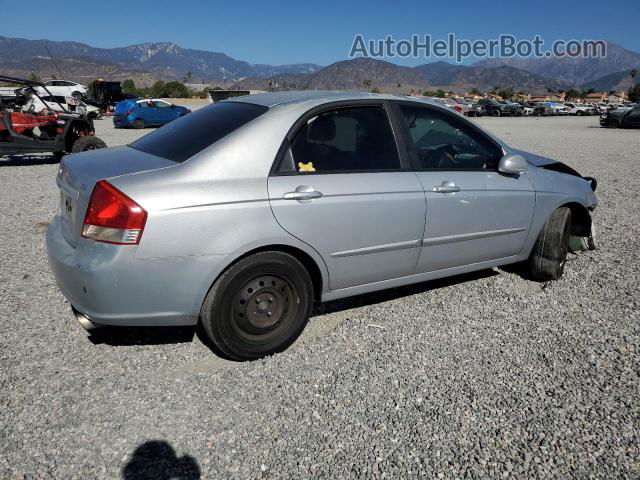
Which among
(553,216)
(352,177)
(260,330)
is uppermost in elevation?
(352,177)

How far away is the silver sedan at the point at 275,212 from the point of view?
2.60m

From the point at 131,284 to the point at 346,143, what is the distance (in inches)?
65.0

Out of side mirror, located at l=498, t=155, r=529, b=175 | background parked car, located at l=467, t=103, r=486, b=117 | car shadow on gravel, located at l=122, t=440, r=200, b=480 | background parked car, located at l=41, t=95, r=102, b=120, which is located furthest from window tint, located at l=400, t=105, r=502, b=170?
background parked car, located at l=467, t=103, r=486, b=117

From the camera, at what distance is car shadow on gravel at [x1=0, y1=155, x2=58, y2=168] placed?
1134 centimetres

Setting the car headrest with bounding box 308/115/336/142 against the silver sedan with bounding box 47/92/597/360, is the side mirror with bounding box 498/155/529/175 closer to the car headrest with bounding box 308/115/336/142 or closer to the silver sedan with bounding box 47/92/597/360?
the silver sedan with bounding box 47/92/597/360

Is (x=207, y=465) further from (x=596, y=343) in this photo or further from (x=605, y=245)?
(x=605, y=245)

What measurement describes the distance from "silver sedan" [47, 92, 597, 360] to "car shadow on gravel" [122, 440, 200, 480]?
0.71 meters

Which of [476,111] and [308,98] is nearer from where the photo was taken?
[308,98]

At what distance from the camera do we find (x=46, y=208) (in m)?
7.00

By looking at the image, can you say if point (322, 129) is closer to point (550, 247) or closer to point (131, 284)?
point (131, 284)

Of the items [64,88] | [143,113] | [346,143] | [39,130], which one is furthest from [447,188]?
[64,88]

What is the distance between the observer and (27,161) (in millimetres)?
11867

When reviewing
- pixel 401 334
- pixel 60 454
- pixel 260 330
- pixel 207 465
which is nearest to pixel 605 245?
pixel 401 334

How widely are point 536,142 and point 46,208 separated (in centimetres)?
1699
